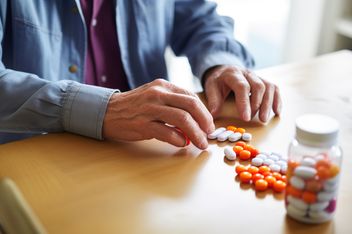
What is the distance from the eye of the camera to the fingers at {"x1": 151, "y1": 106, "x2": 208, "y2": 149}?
30.8 inches

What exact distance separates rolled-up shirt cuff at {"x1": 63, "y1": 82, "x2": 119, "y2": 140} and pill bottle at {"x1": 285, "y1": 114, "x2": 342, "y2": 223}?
14.2 inches

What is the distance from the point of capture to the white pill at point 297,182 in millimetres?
584

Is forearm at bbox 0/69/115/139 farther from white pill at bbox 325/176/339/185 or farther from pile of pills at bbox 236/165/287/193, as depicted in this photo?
white pill at bbox 325/176/339/185

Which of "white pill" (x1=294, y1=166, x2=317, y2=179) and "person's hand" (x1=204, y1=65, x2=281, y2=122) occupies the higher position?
"white pill" (x1=294, y1=166, x2=317, y2=179)

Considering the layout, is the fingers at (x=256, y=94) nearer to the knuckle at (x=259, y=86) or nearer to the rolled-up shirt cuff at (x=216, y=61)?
the knuckle at (x=259, y=86)

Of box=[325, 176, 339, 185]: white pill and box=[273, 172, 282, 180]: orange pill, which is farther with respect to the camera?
box=[273, 172, 282, 180]: orange pill

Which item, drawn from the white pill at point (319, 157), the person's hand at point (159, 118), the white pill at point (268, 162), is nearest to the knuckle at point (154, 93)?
the person's hand at point (159, 118)

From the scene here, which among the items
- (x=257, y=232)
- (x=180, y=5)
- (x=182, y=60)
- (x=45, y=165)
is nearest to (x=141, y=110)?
(x=45, y=165)

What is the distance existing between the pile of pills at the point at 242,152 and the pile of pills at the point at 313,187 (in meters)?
0.17

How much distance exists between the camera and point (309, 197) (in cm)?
59

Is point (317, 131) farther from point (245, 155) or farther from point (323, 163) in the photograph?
point (245, 155)

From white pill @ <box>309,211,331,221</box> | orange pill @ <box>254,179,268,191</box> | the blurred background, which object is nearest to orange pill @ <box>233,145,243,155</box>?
orange pill @ <box>254,179,268,191</box>

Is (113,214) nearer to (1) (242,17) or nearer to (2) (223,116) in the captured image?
(2) (223,116)

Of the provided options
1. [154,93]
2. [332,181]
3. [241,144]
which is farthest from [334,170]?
[154,93]
